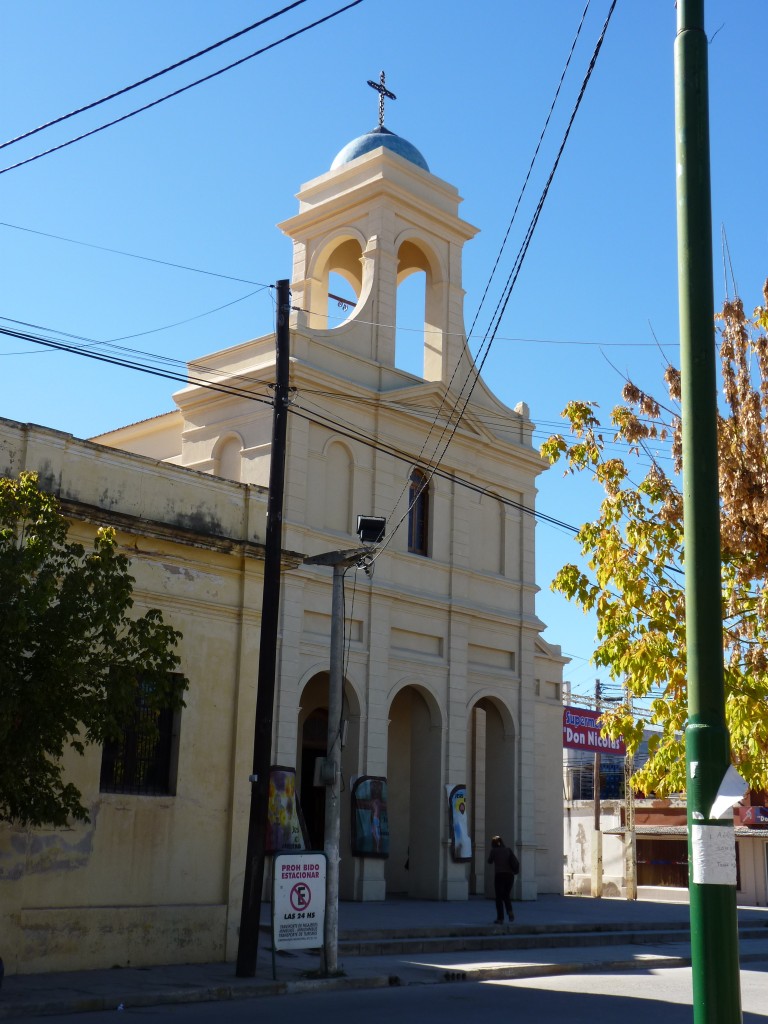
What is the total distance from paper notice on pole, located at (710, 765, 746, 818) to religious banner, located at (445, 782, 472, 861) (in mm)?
23701

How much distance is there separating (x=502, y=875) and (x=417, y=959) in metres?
4.92

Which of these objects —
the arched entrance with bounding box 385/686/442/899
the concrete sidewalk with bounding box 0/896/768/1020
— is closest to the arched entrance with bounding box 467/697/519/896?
the concrete sidewalk with bounding box 0/896/768/1020

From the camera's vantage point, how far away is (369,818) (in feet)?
86.5

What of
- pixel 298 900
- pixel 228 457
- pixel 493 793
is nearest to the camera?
pixel 298 900

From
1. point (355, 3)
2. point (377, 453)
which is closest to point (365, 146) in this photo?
Answer: point (377, 453)

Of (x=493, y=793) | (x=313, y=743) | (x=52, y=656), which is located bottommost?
(x=493, y=793)

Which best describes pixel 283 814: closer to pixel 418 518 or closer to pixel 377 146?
pixel 418 518

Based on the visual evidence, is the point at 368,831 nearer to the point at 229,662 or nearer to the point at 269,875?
the point at 269,875

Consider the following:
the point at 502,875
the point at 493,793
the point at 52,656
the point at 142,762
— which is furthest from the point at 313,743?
the point at 52,656

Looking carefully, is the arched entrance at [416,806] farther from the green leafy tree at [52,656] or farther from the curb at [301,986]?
the green leafy tree at [52,656]

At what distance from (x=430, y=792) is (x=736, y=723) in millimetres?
18727

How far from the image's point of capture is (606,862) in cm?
4744

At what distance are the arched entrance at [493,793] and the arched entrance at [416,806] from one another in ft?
7.28

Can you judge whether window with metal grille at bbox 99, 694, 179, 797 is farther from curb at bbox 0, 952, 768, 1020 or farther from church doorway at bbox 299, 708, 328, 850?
church doorway at bbox 299, 708, 328, 850
